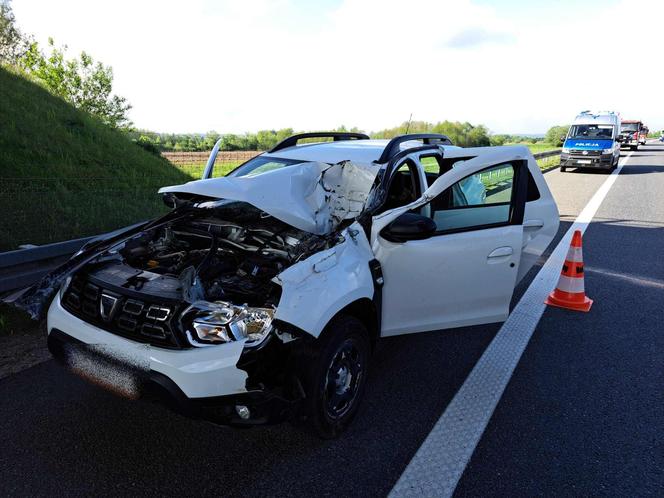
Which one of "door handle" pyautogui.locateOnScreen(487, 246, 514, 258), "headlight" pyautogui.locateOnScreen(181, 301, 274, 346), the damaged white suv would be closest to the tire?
the damaged white suv

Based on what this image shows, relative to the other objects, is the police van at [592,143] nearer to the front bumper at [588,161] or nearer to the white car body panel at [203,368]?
the front bumper at [588,161]

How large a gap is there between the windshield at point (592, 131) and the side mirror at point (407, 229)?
21.2 meters

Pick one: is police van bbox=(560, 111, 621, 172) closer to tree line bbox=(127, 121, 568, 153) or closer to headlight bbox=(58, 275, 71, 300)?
tree line bbox=(127, 121, 568, 153)

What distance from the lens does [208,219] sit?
3.52m

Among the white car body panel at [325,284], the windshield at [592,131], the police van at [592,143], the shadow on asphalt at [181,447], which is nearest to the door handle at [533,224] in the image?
the shadow on asphalt at [181,447]

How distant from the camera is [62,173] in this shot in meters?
11.2

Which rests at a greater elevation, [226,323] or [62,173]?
[62,173]

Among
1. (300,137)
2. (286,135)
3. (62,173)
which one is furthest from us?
(286,135)

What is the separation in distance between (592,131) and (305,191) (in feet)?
71.8

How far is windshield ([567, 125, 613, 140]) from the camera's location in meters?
20.5

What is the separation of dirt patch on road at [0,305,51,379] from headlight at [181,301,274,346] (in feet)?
6.46

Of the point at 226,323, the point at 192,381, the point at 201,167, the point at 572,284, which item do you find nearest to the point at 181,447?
the point at 192,381

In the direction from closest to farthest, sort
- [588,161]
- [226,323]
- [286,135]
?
[226,323]
[588,161]
[286,135]

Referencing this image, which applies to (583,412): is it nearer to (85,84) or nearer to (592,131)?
(592,131)
